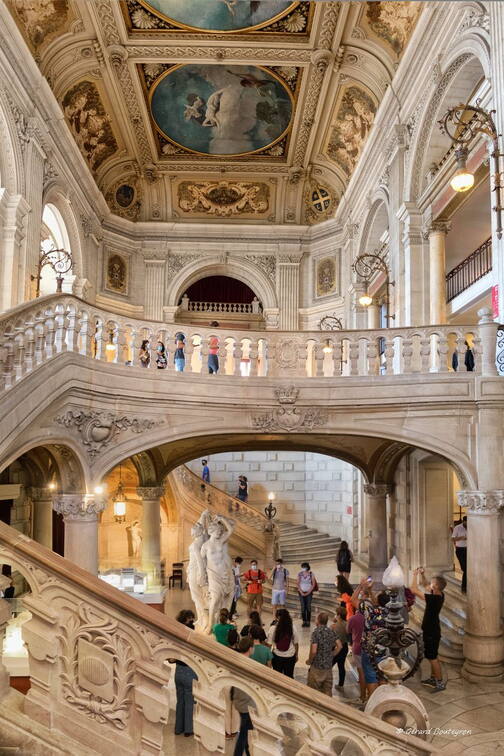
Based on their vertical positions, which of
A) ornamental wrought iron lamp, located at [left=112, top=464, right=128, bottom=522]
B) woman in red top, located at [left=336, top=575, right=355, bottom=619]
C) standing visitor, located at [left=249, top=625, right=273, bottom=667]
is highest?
ornamental wrought iron lamp, located at [left=112, top=464, right=128, bottom=522]

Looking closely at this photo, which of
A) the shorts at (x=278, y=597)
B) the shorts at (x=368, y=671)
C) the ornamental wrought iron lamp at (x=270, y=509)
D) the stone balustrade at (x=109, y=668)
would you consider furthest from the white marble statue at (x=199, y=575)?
the ornamental wrought iron lamp at (x=270, y=509)

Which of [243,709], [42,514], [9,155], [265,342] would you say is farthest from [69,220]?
[243,709]

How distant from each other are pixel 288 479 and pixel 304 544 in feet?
8.30

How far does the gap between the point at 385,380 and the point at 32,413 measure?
15.9ft

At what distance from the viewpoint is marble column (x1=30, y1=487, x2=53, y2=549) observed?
42.8 feet

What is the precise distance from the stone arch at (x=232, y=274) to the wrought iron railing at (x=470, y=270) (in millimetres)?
6367

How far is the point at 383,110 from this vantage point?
15016mm

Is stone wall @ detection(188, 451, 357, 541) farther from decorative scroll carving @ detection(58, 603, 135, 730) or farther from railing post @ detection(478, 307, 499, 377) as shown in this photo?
decorative scroll carving @ detection(58, 603, 135, 730)

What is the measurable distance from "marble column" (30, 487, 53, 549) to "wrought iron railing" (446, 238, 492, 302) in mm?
10165

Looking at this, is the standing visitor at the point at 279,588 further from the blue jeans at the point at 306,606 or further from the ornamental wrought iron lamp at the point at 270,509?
the ornamental wrought iron lamp at the point at 270,509

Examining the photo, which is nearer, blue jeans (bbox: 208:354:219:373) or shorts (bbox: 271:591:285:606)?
blue jeans (bbox: 208:354:219:373)

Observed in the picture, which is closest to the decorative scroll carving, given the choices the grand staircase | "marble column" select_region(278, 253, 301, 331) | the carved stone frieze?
the carved stone frieze

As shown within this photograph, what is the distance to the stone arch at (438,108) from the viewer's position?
1127 centimetres

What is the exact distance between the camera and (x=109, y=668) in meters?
2.70
